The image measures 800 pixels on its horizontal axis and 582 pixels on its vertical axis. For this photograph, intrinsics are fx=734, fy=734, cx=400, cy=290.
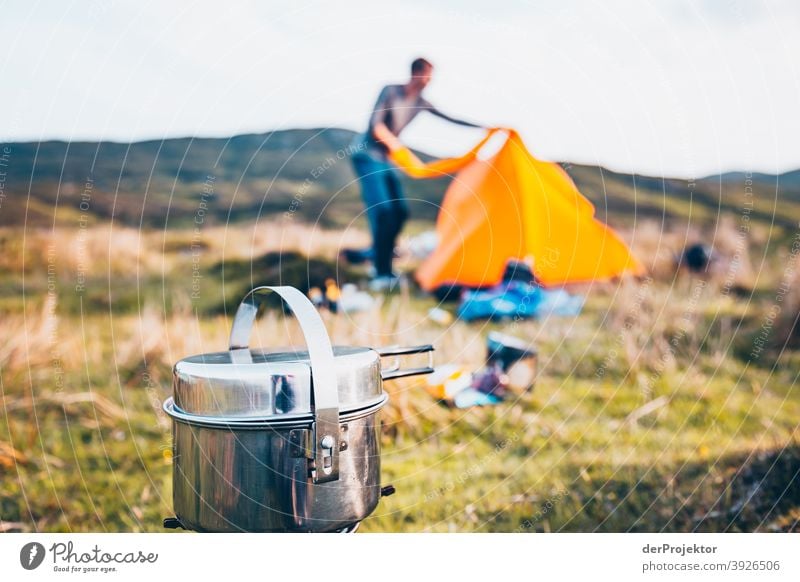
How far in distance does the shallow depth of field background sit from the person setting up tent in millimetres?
95

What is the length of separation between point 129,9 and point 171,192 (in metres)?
1.19

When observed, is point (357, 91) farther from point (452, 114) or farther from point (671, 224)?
point (671, 224)

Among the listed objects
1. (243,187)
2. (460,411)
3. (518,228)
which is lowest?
(460,411)

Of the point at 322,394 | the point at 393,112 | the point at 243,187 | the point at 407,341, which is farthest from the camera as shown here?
the point at 243,187

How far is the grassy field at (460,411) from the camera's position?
7.43 ft

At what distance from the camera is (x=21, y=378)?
8.64 feet

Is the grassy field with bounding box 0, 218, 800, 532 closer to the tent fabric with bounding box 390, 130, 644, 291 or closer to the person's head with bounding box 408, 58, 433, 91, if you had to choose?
the tent fabric with bounding box 390, 130, 644, 291

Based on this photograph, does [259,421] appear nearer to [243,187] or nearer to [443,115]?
[443,115]

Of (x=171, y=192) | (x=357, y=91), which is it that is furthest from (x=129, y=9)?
(x=171, y=192)

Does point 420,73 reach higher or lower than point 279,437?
higher

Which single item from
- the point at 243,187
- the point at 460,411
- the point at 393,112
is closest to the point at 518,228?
the point at 393,112

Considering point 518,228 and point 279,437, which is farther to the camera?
point 518,228

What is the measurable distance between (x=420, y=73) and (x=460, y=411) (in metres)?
1.33

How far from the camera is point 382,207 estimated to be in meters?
3.52
